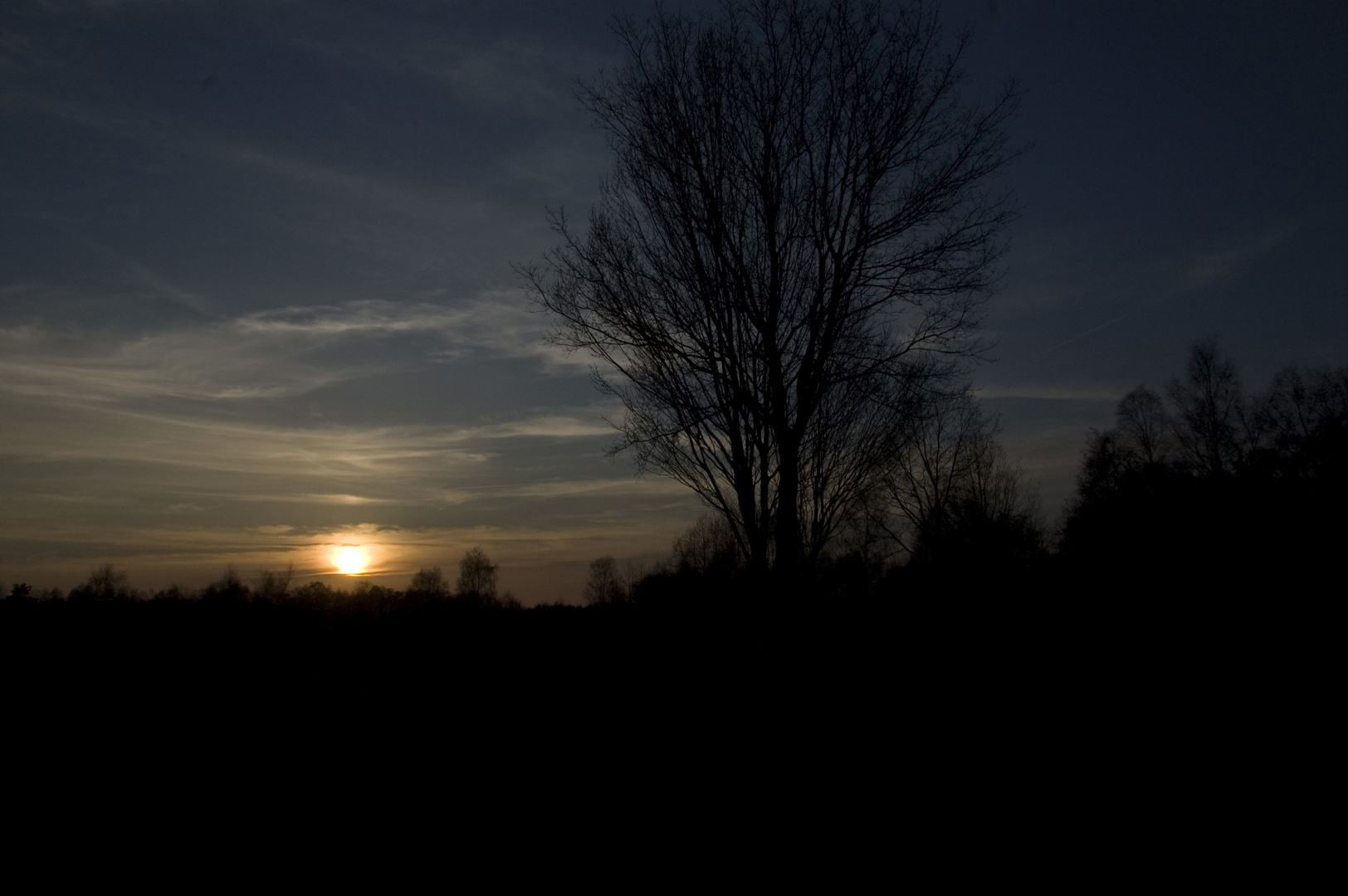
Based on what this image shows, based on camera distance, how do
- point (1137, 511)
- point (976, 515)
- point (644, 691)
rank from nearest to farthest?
point (644, 691) < point (1137, 511) < point (976, 515)

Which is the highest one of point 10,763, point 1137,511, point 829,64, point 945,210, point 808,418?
point 829,64

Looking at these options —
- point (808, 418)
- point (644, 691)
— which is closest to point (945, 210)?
point (808, 418)

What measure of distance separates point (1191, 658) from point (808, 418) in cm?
441

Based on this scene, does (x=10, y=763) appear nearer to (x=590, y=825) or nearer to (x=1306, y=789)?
(x=590, y=825)

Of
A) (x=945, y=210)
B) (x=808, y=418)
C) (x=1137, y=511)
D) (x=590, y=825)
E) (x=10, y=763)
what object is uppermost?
(x=945, y=210)

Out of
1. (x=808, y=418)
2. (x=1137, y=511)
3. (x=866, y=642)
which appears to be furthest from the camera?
(x=1137, y=511)

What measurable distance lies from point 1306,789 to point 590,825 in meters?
3.88

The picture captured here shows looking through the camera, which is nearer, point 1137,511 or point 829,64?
point 829,64

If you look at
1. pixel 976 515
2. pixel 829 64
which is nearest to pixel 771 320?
pixel 829 64

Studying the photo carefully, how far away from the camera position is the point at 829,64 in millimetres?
8648

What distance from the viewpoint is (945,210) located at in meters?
8.62

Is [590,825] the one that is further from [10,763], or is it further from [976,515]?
[976,515]

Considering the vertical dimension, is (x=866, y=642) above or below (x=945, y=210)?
below

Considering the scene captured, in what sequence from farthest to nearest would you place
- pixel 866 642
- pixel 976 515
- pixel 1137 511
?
pixel 976 515 → pixel 1137 511 → pixel 866 642
